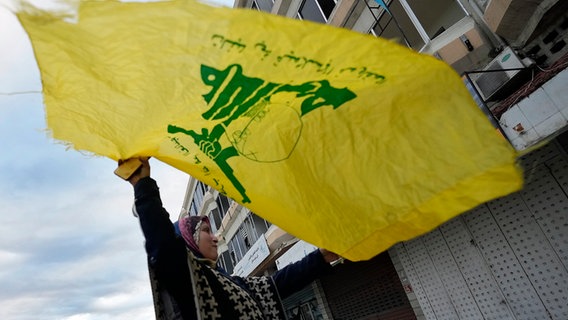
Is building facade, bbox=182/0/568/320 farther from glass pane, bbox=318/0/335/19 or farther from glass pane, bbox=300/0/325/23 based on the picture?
glass pane, bbox=300/0/325/23

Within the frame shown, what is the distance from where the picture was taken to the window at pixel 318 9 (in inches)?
383

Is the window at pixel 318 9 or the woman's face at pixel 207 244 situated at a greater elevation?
the window at pixel 318 9

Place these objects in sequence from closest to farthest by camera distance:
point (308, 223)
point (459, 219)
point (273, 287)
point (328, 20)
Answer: point (308, 223) < point (273, 287) < point (459, 219) < point (328, 20)

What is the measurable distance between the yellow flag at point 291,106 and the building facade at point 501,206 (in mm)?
2348

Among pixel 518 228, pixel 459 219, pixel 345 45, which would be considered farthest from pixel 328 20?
pixel 345 45

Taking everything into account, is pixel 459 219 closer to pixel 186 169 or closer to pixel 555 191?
pixel 555 191

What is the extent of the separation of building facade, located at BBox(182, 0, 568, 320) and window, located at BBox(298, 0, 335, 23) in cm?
85

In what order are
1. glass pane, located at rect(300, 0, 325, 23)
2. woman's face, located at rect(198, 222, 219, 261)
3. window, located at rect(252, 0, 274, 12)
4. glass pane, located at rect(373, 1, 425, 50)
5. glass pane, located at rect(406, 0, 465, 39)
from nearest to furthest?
woman's face, located at rect(198, 222, 219, 261)
glass pane, located at rect(406, 0, 465, 39)
glass pane, located at rect(373, 1, 425, 50)
glass pane, located at rect(300, 0, 325, 23)
window, located at rect(252, 0, 274, 12)

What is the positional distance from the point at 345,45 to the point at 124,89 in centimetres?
102

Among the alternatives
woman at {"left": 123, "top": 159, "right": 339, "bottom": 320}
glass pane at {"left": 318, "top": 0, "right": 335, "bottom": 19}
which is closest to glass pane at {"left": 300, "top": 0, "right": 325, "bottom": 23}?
glass pane at {"left": 318, "top": 0, "right": 335, "bottom": 19}

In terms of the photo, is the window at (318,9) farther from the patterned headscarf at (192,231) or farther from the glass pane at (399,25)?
the patterned headscarf at (192,231)

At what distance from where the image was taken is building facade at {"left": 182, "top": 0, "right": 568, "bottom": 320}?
4.74 meters

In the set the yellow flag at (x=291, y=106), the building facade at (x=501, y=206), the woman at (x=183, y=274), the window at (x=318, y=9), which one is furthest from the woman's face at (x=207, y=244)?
the window at (x=318, y=9)

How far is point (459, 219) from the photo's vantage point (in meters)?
6.28
